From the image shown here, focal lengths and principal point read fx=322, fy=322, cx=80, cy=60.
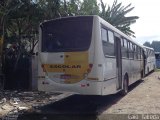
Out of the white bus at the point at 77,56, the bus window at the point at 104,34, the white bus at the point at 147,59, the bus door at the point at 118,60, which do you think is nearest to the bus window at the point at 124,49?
the bus door at the point at 118,60

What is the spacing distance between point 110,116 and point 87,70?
171 centimetres

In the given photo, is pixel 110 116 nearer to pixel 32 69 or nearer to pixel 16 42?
pixel 32 69

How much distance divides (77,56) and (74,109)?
190 centimetres

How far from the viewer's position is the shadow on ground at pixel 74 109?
963 centimetres

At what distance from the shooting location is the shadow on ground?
9.63m

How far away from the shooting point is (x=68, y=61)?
10.8 m

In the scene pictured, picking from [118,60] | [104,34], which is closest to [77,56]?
[104,34]

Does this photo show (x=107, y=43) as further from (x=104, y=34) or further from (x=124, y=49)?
(x=124, y=49)

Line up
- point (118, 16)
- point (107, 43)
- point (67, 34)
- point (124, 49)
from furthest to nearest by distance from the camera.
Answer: point (118, 16)
point (124, 49)
point (107, 43)
point (67, 34)

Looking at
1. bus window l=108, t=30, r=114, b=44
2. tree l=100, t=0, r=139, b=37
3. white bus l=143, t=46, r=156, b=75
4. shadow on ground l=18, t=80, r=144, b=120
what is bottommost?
shadow on ground l=18, t=80, r=144, b=120

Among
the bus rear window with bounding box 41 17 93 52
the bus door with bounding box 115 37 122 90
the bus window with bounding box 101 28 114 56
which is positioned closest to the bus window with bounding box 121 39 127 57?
the bus door with bounding box 115 37 122 90

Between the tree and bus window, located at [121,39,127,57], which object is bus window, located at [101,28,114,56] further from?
the tree

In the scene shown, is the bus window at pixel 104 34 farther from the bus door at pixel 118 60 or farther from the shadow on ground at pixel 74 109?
the shadow on ground at pixel 74 109

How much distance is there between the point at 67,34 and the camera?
1102 cm
